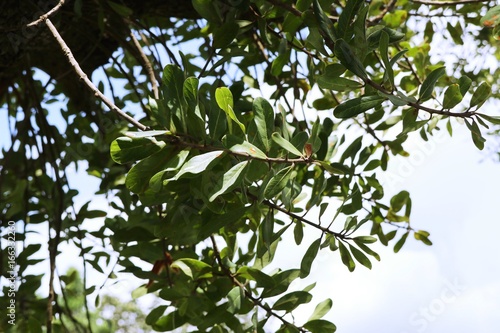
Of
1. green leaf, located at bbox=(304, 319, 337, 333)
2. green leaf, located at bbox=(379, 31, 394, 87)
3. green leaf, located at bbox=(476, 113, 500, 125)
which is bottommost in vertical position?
green leaf, located at bbox=(304, 319, 337, 333)

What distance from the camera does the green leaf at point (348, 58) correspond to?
0.75m

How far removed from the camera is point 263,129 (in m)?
0.76

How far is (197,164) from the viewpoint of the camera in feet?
2.21

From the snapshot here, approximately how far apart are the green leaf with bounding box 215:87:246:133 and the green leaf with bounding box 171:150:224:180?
0.05 m

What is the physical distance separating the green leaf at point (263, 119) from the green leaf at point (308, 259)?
0.18m

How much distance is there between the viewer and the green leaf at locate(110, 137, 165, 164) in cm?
71

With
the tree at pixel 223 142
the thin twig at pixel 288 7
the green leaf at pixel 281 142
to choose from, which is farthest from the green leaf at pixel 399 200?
the green leaf at pixel 281 142

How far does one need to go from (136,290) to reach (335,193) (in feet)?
1.41

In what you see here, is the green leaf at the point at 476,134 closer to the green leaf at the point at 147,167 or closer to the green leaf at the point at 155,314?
the green leaf at the point at 147,167

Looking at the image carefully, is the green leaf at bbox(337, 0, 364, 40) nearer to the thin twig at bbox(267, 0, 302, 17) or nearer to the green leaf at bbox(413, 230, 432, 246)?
the thin twig at bbox(267, 0, 302, 17)

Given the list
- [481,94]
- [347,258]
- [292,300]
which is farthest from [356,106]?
[292,300]

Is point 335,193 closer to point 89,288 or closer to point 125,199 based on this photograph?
point 125,199

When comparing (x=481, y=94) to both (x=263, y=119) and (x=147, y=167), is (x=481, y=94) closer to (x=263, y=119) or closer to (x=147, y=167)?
(x=263, y=119)

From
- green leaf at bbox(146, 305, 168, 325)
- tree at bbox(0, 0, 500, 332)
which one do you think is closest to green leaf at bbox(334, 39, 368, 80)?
tree at bbox(0, 0, 500, 332)
